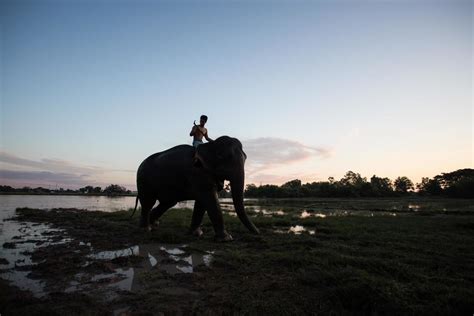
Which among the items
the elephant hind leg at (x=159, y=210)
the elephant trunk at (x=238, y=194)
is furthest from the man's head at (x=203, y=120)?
the elephant hind leg at (x=159, y=210)

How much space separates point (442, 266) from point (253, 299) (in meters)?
4.14

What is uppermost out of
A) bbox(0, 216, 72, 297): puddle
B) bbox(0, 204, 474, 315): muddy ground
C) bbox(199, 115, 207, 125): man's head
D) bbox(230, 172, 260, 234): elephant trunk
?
bbox(199, 115, 207, 125): man's head

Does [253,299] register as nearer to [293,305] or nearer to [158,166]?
[293,305]

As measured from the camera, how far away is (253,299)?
381 centimetres

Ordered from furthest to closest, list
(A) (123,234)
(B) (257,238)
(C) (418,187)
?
(C) (418,187), (A) (123,234), (B) (257,238)

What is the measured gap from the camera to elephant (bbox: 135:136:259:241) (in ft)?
27.3

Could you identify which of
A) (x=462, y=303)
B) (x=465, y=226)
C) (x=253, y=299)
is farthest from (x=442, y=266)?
(x=465, y=226)

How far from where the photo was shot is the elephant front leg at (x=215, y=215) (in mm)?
8273

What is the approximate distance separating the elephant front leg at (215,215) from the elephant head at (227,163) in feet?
1.76

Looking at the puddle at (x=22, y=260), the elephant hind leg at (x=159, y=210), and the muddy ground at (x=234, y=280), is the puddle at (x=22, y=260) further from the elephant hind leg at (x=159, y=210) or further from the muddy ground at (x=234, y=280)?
the elephant hind leg at (x=159, y=210)

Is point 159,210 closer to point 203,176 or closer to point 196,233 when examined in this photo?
point 196,233

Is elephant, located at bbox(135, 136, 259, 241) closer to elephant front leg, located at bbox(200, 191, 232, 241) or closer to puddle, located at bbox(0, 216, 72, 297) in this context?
elephant front leg, located at bbox(200, 191, 232, 241)

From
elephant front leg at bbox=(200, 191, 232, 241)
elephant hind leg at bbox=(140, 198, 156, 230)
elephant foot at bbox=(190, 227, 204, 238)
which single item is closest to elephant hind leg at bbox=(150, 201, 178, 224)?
elephant hind leg at bbox=(140, 198, 156, 230)

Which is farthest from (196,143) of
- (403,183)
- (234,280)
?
(403,183)
